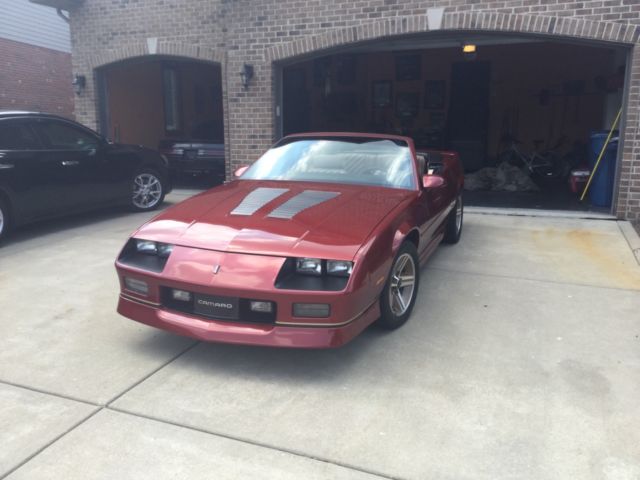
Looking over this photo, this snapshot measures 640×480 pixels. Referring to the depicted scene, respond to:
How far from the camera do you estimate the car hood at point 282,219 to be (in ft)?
11.1

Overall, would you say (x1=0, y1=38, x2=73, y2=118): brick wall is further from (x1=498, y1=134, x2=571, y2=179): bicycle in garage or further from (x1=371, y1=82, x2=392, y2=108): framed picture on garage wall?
(x1=498, y1=134, x2=571, y2=179): bicycle in garage

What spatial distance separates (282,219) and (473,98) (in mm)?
13380

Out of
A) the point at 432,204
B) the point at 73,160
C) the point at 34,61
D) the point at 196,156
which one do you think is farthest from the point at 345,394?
the point at 34,61

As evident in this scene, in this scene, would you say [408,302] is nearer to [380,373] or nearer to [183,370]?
[380,373]

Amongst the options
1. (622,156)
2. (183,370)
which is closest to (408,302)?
(183,370)

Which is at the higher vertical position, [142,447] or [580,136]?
[580,136]

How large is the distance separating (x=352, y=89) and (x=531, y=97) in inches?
199

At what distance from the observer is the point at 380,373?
3.41 metres

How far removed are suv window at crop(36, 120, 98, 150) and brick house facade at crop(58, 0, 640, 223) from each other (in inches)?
109

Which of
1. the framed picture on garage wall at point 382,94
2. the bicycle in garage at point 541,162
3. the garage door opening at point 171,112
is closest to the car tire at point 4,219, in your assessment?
the garage door opening at point 171,112

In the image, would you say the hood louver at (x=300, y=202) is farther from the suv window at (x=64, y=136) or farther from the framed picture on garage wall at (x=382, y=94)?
the framed picture on garage wall at (x=382, y=94)

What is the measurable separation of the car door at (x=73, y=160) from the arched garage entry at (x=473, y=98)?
6.61 meters

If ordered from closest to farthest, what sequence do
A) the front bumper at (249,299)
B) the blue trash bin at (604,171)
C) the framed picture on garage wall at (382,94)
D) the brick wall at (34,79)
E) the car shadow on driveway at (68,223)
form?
the front bumper at (249,299) → the car shadow on driveway at (68,223) → the blue trash bin at (604,171) → the framed picture on garage wall at (382,94) → the brick wall at (34,79)

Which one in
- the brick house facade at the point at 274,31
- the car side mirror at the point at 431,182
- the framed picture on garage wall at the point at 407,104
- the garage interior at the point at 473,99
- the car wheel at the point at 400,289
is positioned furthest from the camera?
the framed picture on garage wall at the point at 407,104
